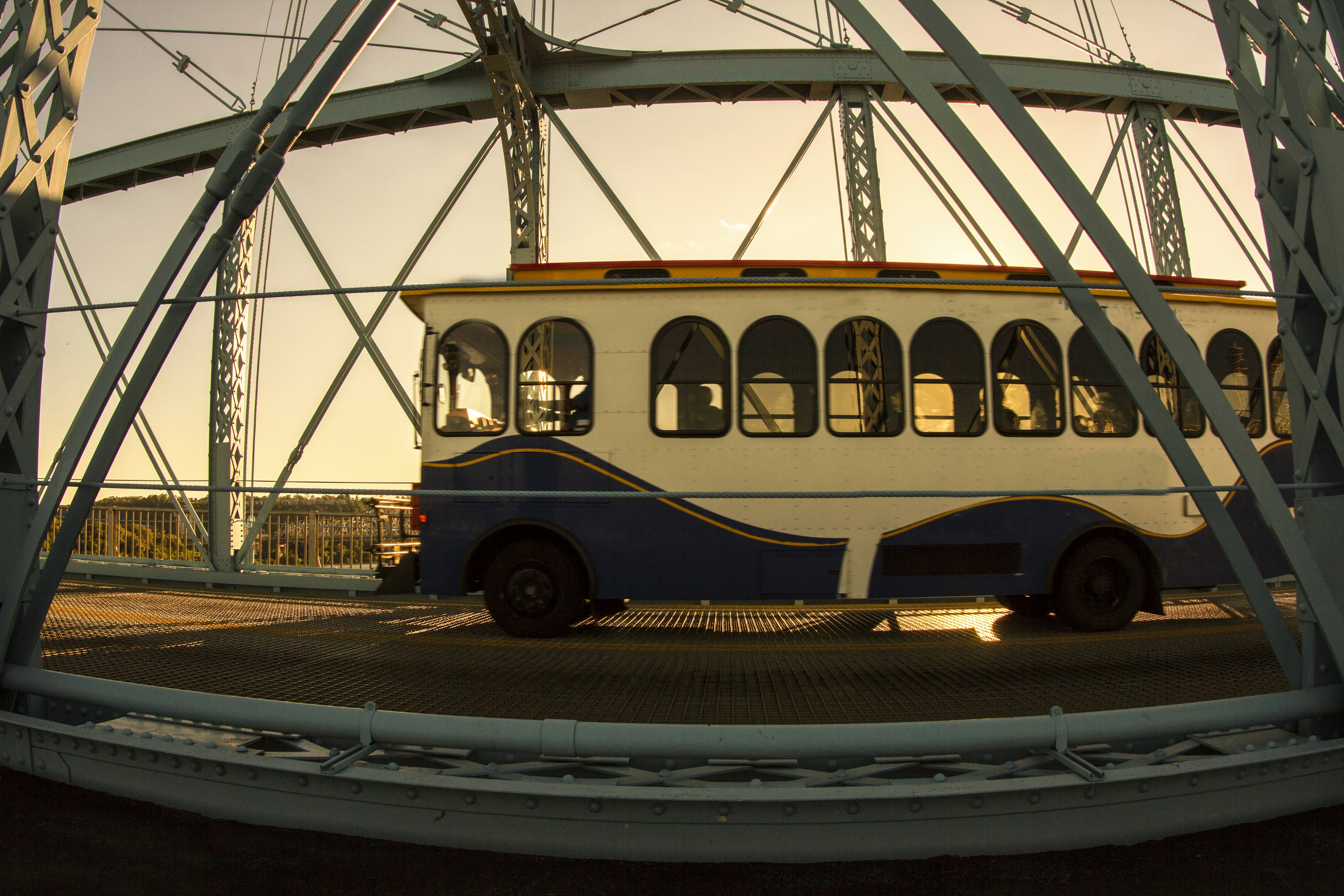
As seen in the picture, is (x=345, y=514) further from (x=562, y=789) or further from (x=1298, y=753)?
(x=1298, y=753)

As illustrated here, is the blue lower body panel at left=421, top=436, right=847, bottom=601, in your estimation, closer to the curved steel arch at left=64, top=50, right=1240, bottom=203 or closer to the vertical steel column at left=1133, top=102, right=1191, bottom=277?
the curved steel arch at left=64, top=50, right=1240, bottom=203

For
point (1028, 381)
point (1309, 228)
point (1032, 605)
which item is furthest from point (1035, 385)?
point (1309, 228)

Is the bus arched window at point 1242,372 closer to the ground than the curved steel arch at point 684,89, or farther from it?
closer to the ground

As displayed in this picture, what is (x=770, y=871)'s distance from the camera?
2166 mm

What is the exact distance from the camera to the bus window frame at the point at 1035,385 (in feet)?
18.6

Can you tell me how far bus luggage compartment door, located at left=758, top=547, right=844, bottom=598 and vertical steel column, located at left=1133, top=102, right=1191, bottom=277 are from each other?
35.9 ft

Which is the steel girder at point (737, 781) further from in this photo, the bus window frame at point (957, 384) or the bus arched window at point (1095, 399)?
the bus arched window at point (1095, 399)

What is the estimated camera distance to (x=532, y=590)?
18.0 ft

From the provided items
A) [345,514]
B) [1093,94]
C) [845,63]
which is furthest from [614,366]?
[1093,94]

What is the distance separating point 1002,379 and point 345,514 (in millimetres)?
8807

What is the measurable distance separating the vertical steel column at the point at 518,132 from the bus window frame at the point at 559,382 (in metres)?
5.48

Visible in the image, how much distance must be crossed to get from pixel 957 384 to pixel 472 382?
4424mm

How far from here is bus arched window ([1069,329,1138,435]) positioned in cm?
578

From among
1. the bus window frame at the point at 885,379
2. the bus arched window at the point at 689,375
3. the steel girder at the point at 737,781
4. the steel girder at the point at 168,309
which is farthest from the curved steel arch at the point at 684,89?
the steel girder at the point at 737,781
